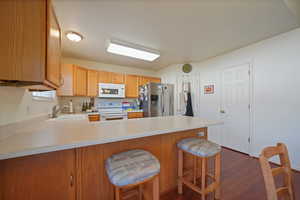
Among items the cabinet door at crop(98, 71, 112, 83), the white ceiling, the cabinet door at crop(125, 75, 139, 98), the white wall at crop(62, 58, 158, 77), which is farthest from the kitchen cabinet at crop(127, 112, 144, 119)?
the white ceiling

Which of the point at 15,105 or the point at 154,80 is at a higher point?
the point at 154,80

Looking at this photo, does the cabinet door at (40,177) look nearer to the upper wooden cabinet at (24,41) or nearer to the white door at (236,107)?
the upper wooden cabinet at (24,41)

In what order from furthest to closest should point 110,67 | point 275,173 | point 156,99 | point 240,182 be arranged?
point 110,67
point 156,99
point 240,182
point 275,173

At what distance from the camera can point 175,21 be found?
1763mm

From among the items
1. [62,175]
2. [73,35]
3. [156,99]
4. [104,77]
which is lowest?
[62,175]

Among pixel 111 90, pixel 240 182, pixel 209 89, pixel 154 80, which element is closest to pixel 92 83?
pixel 111 90

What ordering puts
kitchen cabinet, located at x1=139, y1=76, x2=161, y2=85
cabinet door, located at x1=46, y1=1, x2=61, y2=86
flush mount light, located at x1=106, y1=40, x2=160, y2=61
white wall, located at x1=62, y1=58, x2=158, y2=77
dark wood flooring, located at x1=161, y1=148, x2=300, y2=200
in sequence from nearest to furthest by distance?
cabinet door, located at x1=46, y1=1, x2=61, y2=86, dark wood flooring, located at x1=161, y1=148, x2=300, y2=200, flush mount light, located at x1=106, y1=40, x2=160, y2=61, white wall, located at x1=62, y1=58, x2=158, y2=77, kitchen cabinet, located at x1=139, y1=76, x2=161, y2=85

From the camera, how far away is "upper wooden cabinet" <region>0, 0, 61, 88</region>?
2.29 feet

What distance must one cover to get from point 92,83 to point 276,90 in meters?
4.22

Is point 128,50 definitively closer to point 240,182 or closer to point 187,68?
point 187,68

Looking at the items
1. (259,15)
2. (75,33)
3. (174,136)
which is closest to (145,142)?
(174,136)

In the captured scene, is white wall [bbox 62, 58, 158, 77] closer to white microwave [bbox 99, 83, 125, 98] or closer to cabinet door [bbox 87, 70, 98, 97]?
cabinet door [bbox 87, 70, 98, 97]

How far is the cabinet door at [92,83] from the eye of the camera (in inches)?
126

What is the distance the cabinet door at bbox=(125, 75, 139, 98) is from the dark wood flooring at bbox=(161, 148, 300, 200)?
9.68ft
